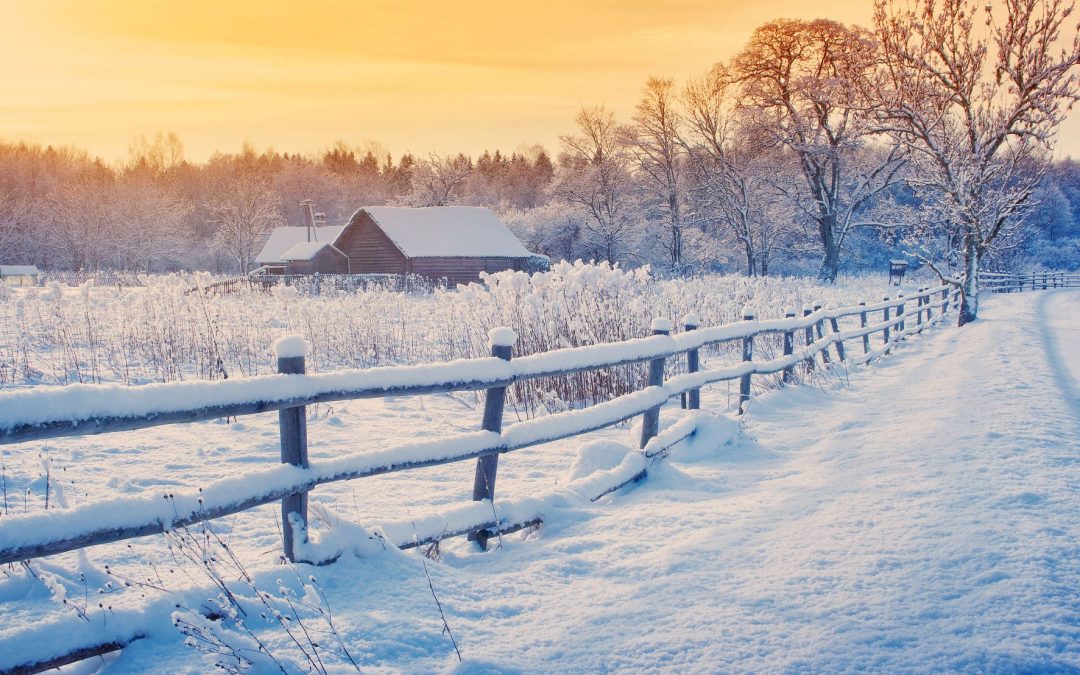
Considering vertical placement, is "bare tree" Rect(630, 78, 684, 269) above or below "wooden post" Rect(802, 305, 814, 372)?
above

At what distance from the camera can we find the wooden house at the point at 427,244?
39688 millimetres

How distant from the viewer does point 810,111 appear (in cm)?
3416

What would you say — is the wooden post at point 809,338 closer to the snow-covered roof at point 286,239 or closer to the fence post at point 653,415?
the fence post at point 653,415

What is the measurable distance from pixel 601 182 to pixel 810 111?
16.8 meters

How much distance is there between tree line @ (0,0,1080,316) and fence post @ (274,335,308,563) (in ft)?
62.4

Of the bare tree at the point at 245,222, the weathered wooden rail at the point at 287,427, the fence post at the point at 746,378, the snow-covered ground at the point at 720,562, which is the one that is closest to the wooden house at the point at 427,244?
the bare tree at the point at 245,222

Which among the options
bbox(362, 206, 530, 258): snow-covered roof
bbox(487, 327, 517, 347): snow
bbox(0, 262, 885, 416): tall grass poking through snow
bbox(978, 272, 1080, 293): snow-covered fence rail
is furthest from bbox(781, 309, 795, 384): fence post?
bbox(978, 272, 1080, 293): snow-covered fence rail

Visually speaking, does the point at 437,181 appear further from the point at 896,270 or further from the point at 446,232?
the point at 896,270

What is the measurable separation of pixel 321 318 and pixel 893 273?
3642 cm

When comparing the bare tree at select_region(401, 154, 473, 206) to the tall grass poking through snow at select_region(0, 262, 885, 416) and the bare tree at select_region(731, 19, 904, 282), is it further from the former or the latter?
the tall grass poking through snow at select_region(0, 262, 885, 416)

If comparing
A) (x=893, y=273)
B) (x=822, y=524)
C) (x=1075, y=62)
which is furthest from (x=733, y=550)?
(x=893, y=273)

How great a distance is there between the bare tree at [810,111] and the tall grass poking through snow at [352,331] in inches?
874

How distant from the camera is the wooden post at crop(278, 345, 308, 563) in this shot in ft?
11.7

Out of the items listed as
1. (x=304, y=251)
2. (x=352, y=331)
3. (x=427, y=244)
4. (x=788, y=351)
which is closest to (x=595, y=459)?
(x=788, y=351)
